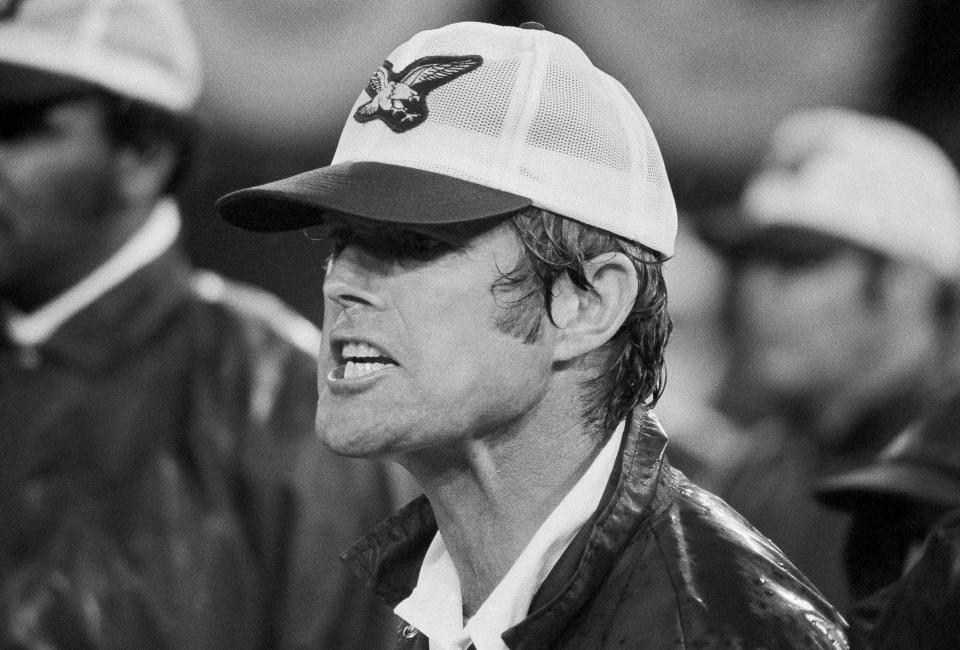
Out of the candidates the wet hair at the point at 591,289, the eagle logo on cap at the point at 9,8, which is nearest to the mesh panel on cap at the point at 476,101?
the wet hair at the point at 591,289

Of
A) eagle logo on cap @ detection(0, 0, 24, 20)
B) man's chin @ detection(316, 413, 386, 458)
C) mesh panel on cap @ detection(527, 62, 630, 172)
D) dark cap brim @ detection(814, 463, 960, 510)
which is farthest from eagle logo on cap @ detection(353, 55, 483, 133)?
eagle logo on cap @ detection(0, 0, 24, 20)

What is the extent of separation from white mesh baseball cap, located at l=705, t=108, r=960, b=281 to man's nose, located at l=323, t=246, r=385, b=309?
419 cm

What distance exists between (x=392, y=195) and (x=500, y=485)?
489 millimetres

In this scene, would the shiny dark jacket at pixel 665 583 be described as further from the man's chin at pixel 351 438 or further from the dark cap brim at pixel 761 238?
the dark cap brim at pixel 761 238

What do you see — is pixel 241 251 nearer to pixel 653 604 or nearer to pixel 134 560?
pixel 134 560

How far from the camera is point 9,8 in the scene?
4711mm

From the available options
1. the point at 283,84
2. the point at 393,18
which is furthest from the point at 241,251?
the point at 393,18

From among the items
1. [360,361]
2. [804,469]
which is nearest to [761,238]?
[804,469]

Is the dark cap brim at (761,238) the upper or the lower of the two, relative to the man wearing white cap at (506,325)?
lower

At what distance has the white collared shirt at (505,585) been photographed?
2.31 meters

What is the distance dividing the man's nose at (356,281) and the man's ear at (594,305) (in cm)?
28

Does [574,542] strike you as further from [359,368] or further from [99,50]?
[99,50]

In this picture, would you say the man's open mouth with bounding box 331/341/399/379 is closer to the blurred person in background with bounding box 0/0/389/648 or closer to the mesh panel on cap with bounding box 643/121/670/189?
the mesh panel on cap with bounding box 643/121/670/189

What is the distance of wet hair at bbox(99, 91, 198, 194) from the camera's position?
4.80 m
